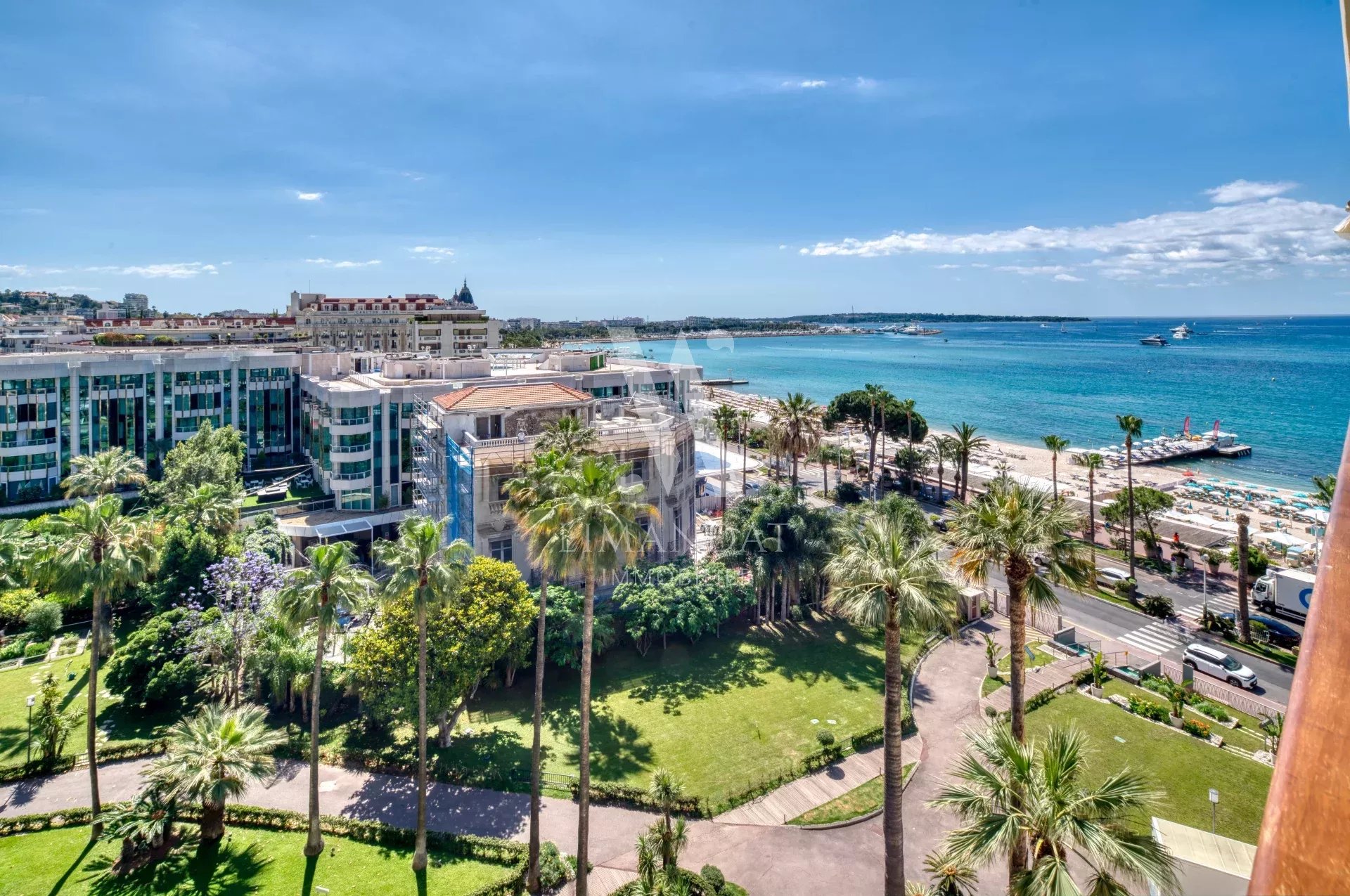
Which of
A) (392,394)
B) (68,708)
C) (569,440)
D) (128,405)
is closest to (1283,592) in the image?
(569,440)

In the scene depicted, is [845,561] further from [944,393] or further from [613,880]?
[944,393]

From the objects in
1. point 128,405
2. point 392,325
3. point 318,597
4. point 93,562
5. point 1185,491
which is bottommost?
point 1185,491

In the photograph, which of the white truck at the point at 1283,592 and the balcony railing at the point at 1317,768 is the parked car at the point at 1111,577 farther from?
the balcony railing at the point at 1317,768

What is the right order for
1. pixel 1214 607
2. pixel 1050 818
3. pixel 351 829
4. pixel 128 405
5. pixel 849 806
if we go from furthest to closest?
pixel 128 405 → pixel 1214 607 → pixel 849 806 → pixel 351 829 → pixel 1050 818

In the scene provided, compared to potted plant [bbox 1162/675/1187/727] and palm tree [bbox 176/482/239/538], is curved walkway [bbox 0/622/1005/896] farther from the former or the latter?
palm tree [bbox 176/482/239/538]

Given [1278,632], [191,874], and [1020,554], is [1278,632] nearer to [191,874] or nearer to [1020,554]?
[1020,554]

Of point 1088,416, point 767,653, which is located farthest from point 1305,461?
point 767,653

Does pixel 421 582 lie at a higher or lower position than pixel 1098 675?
higher
